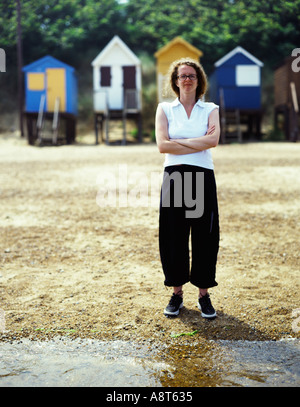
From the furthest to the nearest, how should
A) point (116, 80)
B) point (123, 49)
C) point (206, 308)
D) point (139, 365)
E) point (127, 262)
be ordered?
point (116, 80)
point (123, 49)
point (127, 262)
point (206, 308)
point (139, 365)

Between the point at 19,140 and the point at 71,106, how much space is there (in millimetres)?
2867

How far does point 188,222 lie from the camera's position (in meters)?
3.29

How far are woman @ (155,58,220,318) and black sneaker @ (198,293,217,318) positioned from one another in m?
0.01

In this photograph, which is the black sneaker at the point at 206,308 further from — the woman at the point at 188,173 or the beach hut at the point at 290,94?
the beach hut at the point at 290,94

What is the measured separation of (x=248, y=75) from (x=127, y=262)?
18.6 metres

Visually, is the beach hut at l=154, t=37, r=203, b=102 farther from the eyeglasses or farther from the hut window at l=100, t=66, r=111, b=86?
the eyeglasses

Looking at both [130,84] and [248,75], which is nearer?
[130,84]

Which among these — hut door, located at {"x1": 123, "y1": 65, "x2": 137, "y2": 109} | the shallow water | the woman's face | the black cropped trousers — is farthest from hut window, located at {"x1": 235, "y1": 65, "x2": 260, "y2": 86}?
the shallow water

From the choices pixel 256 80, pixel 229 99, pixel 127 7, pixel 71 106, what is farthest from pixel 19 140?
pixel 127 7

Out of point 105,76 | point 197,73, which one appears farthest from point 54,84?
point 197,73

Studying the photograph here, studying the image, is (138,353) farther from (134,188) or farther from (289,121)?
(289,121)

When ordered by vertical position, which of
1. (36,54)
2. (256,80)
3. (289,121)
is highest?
(36,54)

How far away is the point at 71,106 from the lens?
846 inches

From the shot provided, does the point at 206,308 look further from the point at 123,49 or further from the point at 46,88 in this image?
the point at 123,49
